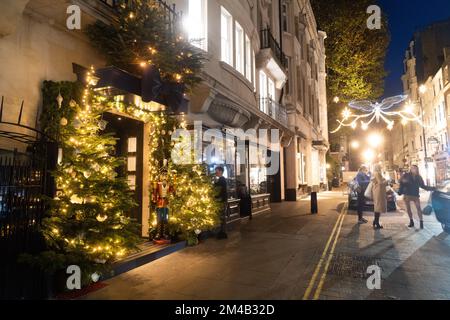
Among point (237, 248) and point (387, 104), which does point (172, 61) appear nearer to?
point (237, 248)

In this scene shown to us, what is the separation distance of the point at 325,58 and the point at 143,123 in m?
27.9

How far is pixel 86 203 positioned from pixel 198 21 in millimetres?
7096

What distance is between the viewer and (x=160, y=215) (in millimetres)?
6797

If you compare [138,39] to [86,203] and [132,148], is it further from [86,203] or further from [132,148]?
[86,203]

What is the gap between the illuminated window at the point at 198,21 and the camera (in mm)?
9148

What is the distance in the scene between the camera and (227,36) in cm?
Result: 1120

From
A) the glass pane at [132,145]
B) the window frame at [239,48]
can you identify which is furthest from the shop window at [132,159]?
the window frame at [239,48]

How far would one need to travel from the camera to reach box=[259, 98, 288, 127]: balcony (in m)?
15.3

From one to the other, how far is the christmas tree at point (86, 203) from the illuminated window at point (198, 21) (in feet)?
16.8

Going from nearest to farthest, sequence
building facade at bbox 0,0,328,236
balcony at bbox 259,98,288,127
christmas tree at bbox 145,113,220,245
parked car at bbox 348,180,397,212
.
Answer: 1. building facade at bbox 0,0,328,236
2. christmas tree at bbox 145,113,220,245
3. parked car at bbox 348,180,397,212
4. balcony at bbox 259,98,288,127

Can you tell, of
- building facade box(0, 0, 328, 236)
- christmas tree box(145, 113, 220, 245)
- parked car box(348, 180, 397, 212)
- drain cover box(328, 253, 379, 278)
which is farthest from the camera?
parked car box(348, 180, 397, 212)

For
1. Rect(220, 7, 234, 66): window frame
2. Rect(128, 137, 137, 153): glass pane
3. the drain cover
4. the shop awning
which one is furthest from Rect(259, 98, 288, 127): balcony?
the drain cover

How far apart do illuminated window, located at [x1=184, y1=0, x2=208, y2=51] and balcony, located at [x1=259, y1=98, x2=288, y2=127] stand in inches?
242

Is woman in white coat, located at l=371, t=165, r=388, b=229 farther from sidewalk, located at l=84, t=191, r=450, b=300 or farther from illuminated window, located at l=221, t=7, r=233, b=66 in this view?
illuminated window, located at l=221, t=7, r=233, b=66
